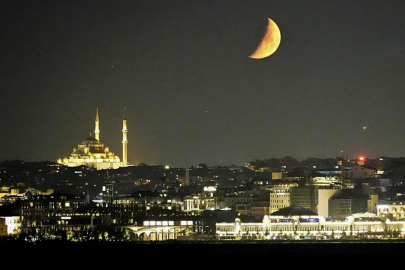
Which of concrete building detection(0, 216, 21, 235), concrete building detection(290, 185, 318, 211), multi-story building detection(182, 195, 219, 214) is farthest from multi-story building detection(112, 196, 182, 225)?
concrete building detection(290, 185, 318, 211)

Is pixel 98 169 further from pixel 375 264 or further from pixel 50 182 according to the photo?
pixel 375 264

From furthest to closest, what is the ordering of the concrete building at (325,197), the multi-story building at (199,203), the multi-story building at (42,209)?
the multi-story building at (199,203) → the concrete building at (325,197) → the multi-story building at (42,209)

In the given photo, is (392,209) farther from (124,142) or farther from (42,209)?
(124,142)

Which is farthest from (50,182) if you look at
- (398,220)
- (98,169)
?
(398,220)

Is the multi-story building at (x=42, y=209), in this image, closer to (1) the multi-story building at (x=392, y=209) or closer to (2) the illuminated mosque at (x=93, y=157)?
(1) the multi-story building at (x=392, y=209)

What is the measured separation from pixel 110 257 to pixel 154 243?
1716 centimetres

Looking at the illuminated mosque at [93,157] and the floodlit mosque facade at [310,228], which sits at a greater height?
the illuminated mosque at [93,157]

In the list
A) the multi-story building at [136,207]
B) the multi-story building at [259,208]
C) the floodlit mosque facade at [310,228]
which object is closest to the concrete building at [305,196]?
the multi-story building at [259,208]

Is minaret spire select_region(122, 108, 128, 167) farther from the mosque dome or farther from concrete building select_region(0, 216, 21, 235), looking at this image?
concrete building select_region(0, 216, 21, 235)

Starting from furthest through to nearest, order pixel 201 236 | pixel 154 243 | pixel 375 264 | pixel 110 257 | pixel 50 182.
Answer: pixel 50 182
pixel 201 236
pixel 154 243
pixel 110 257
pixel 375 264

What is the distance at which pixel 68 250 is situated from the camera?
93562 mm

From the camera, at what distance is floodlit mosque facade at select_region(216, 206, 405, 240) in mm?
111438

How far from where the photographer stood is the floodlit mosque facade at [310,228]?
111438 mm

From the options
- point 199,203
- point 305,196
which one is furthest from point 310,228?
point 199,203
